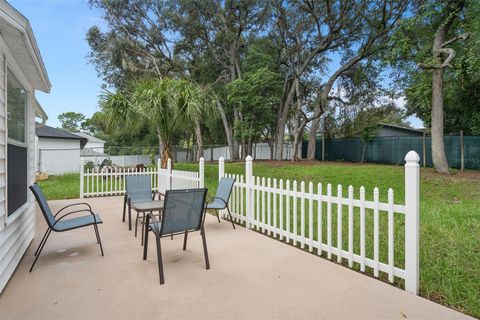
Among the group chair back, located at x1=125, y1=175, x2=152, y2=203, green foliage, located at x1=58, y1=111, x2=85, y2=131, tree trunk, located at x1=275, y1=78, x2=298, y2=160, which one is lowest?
chair back, located at x1=125, y1=175, x2=152, y2=203

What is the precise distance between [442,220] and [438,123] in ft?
21.1

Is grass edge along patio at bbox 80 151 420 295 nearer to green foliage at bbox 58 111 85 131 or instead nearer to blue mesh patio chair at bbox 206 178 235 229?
blue mesh patio chair at bbox 206 178 235 229

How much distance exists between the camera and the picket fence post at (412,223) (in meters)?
2.59

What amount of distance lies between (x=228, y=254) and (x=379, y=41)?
46.2 ft

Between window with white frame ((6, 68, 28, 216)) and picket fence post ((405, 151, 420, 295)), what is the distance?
13.3 feet

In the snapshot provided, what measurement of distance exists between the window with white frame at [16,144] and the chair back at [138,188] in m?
1.73

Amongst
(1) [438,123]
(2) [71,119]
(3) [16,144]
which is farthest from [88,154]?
(2) [71,119]

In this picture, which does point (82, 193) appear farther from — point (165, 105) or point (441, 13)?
point (441, 13)

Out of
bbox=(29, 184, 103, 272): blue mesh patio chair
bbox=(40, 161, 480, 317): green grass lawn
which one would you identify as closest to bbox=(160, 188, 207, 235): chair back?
bbox=(29, 184, 103, 272): blue mesh patio chair

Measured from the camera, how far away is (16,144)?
3.50 metres

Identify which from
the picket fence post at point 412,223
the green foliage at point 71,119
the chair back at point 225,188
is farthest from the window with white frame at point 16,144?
the green foliage at point 71,119

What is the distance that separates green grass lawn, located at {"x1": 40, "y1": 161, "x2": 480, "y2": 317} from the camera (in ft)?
8.71

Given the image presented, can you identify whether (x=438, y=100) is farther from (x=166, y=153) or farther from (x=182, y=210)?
(x=182, y=210)

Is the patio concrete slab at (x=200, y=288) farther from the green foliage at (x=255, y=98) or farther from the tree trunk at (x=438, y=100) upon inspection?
the green foliage at (x=255, y=98)
